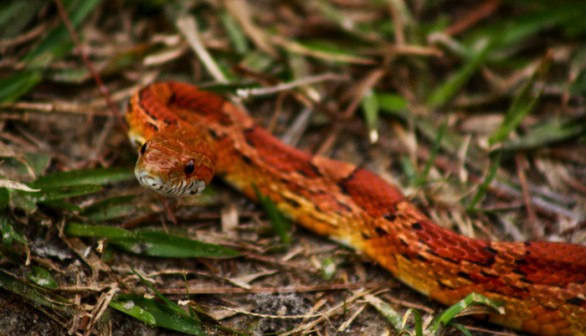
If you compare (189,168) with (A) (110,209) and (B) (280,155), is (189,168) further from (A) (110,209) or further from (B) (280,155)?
(B) (280,155)

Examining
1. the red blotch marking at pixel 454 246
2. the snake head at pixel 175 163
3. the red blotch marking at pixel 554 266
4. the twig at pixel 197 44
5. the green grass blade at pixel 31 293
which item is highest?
the red blotch marking at pixel 554 266

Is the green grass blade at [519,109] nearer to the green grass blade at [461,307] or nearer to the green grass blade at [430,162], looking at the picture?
the green grass blade at [430,162]

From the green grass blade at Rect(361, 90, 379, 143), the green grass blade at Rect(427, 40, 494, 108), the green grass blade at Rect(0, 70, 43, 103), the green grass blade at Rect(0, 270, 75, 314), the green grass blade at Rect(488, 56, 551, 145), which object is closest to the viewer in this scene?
the green grass blade at Rect(0, 270, 75, 314)

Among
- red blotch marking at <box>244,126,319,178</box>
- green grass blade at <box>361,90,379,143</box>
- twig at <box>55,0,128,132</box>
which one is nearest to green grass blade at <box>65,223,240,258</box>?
red blotch marking at <box>244,126,319,178</box>

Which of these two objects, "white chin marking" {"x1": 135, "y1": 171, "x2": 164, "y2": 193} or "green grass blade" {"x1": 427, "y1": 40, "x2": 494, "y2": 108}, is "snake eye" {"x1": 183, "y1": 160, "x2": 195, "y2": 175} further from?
"green grass blade" {"x1": 427, "y1": 40, "x2": 494, "y2": 108}

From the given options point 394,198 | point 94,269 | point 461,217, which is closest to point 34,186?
point 94,269

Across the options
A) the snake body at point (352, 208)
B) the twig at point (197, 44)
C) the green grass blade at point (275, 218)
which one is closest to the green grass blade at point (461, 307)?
the snake body at point (352, 208)

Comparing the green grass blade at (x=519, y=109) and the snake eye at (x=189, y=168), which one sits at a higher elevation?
the green grass blade at (x=519, y=109)

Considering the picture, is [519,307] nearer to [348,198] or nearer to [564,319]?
[564,319]

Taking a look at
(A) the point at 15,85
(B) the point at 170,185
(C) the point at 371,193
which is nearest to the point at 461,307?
(C) the point at 371,193
